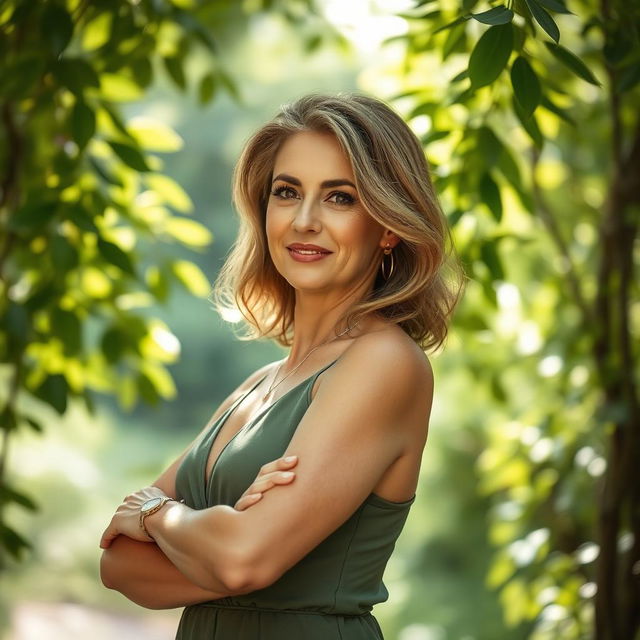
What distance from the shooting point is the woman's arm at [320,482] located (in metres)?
A: 1.72

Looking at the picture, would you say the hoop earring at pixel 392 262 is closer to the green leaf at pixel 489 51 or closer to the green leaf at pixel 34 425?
the green leaf at pixel 489 51

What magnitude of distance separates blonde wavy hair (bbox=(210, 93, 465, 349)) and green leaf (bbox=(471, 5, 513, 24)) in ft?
1.32

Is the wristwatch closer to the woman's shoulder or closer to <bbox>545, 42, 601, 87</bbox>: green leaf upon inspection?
the woman's shoulder

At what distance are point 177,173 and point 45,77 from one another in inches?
365

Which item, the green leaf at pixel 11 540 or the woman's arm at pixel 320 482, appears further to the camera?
the green leaf at pixel 11 540

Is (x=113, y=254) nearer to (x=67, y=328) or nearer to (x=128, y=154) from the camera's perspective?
(x=128, y=154)

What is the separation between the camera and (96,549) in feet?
26.0

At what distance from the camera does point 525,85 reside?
6.11 feet

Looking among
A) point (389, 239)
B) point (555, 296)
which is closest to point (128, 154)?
point (389, 239)

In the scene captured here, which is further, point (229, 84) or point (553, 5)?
point (229, 84)

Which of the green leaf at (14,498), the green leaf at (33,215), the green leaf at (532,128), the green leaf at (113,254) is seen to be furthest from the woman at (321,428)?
the green leaf at (14,498)

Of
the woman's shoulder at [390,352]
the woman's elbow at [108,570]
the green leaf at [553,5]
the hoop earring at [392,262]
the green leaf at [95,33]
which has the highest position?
the green leaf at [95,33]

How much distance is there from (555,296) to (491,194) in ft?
4.52

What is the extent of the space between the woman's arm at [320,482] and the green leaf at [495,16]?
2.01ft
